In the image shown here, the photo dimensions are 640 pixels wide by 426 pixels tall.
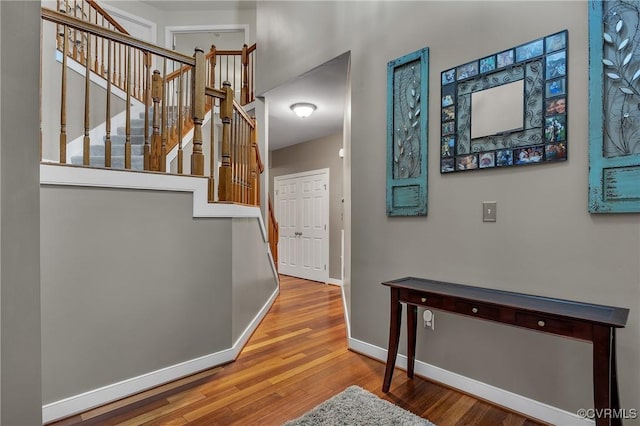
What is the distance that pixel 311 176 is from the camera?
5.89 metres

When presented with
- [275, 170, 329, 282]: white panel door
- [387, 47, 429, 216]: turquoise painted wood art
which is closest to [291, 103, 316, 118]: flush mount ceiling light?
[275, 170, 329, 282]: white panel door

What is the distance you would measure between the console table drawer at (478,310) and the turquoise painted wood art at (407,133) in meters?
0.71

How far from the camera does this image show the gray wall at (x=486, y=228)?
1.63 m

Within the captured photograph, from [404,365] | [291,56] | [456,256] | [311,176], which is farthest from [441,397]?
[311,176]

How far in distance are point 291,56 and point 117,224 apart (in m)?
2.43

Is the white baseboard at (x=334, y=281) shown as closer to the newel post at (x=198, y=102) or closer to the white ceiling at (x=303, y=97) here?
the white ceiling at (x=303, y=97)

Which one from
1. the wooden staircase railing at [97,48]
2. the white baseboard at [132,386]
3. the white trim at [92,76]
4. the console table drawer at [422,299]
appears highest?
the wooden staircase railing at [97,48]

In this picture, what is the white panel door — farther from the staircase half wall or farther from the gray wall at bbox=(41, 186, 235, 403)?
the gray wall at bbox=(41, 186, 235, 403)

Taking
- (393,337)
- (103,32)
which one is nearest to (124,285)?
(103,32)

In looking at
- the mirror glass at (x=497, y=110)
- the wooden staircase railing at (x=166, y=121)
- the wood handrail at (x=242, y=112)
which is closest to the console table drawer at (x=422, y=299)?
the mirror glass at (x=497, y=110)

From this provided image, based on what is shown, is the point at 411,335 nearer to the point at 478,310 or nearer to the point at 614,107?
the point at 478,310

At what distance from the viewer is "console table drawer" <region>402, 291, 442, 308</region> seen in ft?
6.17

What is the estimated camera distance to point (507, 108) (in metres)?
1.89

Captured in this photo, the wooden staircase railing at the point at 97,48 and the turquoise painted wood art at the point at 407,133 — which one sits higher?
the wooden staircase railing at the point at 97,48
